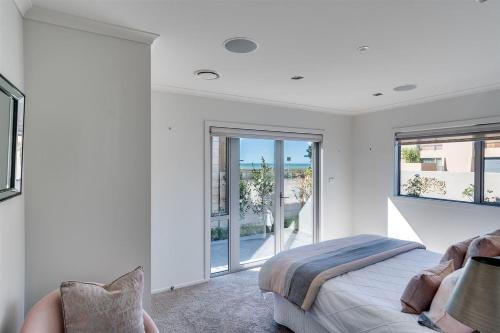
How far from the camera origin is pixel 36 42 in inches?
67.9

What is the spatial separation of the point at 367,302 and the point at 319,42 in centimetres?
191

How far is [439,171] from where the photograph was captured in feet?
12.9

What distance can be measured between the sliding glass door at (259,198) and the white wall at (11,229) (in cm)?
237

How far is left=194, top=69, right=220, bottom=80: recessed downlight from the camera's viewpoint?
278cm

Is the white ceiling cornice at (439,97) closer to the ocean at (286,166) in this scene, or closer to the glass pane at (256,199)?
the ocean at (286,166)

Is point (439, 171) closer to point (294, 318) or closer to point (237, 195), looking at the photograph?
point (237, 195)

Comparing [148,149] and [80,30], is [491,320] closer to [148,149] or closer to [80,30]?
[148,149]

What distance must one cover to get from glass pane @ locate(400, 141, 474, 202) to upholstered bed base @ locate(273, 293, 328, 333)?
280cm

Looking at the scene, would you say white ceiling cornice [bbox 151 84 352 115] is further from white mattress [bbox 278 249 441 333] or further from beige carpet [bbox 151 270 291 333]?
white mattress [bbox 278 249 441 333]

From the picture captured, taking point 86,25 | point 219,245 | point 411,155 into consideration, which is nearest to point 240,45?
point 86,25

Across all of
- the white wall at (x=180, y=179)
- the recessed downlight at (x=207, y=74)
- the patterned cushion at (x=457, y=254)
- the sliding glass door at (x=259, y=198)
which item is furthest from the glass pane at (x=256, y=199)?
the patterned cushion at (x=457, y=254)

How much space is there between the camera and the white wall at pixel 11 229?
4.34 feet

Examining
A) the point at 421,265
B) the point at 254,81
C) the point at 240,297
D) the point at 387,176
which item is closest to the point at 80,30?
the point at 254,81

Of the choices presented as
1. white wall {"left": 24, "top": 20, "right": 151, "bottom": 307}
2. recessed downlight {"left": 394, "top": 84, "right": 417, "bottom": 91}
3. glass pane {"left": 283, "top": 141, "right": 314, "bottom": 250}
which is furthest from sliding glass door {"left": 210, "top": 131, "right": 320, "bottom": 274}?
white wall {"left": 24, "top": 20, "right": 151, "bottom": 307}
